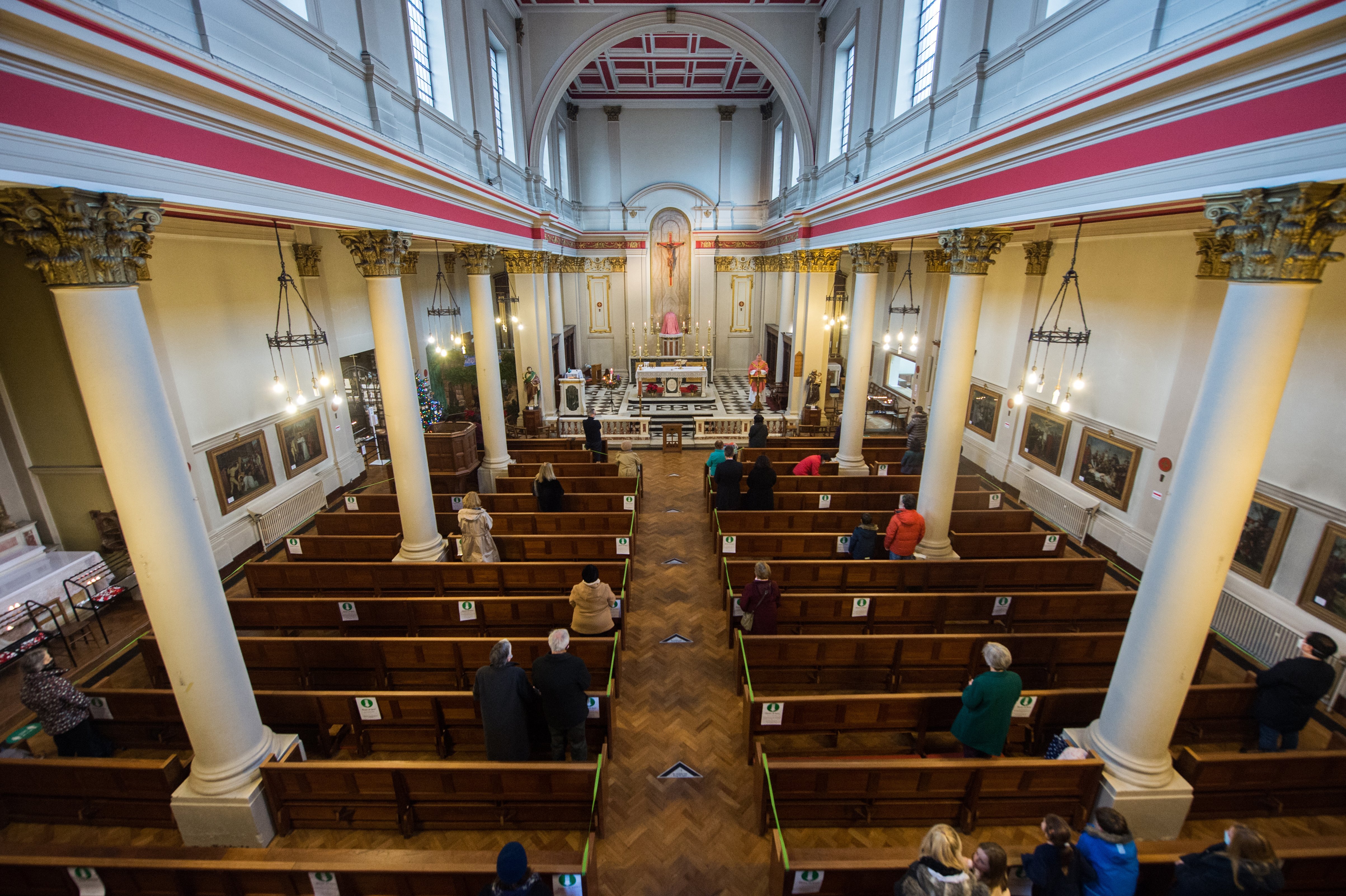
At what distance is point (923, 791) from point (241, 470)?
10392 mm

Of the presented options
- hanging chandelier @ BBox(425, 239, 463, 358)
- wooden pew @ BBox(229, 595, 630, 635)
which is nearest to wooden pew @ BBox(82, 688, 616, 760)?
wooden pew @ BBox(229, 595, 630, 635)

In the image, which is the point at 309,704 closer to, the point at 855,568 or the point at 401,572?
the point at 401,572

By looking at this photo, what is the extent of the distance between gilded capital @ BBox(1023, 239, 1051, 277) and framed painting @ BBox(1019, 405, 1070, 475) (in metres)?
2.49

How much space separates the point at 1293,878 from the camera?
335cm

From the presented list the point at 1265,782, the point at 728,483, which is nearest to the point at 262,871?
the point at 728,483

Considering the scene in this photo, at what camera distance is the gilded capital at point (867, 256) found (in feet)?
32.1

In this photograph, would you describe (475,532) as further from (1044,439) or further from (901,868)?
(1044,439)

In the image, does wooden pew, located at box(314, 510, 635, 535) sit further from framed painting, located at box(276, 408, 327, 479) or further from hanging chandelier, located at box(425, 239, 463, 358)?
hanging chandelier, located at box(425, 239, 463, 358)

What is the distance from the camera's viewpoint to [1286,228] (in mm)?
3023

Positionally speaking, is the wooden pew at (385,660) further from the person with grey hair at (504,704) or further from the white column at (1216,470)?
the white column at (1216,470)

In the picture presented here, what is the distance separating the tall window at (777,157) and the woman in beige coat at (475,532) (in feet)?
51.2

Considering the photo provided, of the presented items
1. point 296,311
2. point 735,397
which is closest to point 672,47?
point 735,397

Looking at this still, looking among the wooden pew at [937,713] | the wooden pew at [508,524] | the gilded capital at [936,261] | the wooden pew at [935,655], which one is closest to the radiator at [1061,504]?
the wooden pew at [935,655]

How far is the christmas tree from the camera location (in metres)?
12.4
